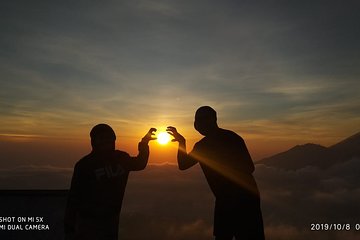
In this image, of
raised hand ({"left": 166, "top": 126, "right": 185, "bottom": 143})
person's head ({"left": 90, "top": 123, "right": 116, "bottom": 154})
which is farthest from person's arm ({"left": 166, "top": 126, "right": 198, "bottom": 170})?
person's head ({"left": 90, "top": 123, "right": 116, "bottom": 154})

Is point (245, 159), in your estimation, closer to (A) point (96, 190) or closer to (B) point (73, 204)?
(A) point (96, 190)

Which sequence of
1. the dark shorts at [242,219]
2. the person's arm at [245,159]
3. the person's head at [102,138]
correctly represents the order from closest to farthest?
the person's head at [102,138] → the dark shorts at [242,219] → the person's arm at [245,159]

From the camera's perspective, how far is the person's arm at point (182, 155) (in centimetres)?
565

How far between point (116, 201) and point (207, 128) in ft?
5.34

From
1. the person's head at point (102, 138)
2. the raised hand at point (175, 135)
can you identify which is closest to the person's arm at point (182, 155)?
the raised hand at point (175, 135)

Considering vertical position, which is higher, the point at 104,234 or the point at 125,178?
the point at 125,178

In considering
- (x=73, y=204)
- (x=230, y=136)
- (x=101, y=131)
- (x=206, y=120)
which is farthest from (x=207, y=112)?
(x=73, y=204)

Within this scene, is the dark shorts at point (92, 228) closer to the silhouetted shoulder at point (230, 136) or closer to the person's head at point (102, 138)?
the person's head at point (102, 138)

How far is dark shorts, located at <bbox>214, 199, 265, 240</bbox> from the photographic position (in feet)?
17.0

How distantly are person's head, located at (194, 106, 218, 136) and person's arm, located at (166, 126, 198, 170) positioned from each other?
1.67 feet

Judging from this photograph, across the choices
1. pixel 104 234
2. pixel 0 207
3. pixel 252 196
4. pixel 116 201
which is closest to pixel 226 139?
pixel 252 196

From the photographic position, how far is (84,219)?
5.00 metres

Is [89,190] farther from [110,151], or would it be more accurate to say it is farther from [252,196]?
[252,196]

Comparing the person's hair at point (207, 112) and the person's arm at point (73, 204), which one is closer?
the person's arm at point (73, 204)
